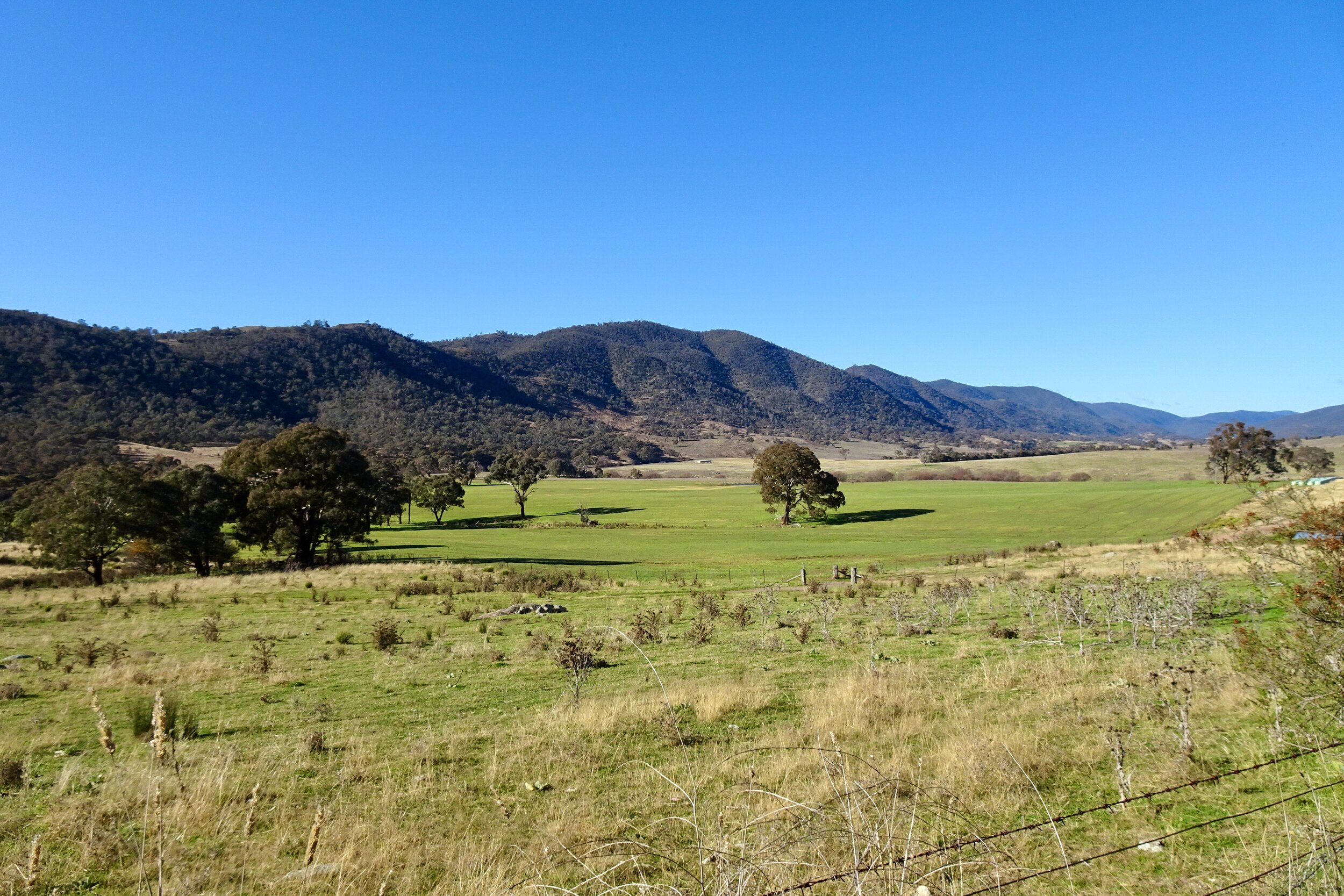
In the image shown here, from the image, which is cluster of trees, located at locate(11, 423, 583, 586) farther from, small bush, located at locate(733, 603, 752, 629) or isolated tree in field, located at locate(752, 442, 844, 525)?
isolated tree in field, located at locate(752, 442, 844, 525)

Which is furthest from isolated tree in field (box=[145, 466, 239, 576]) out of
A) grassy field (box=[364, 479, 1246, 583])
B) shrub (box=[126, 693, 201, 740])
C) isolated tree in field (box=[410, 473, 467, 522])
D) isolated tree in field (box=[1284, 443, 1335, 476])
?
isolated tree in field (box=[1284, 443, 1335, 476])

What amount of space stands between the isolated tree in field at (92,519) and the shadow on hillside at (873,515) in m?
61.5

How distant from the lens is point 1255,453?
96438 mm

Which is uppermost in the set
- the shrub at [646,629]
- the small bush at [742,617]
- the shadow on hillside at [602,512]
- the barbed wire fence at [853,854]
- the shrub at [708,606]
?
the barbed wire fence at [853,854]

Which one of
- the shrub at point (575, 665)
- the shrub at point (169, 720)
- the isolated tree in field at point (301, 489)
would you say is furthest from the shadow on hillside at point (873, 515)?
the shrub at point (169, 720)

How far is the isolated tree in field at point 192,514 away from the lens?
4194 cm

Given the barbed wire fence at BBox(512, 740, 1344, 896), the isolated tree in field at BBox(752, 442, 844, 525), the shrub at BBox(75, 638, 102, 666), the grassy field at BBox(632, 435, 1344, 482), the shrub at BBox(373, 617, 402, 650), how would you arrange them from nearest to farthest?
the barbed wire fence at BBox(512, 740, 1344, 896), the shrub at BBox(75, 638, 102, 666), the shrub at BBox(373, 617, 402, 650), the isolated tree in field at BBox(752, 442, 844, 525), the grassy field at BBox(632, 435, 1344, 482)

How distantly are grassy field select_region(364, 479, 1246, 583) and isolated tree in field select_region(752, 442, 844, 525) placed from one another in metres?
2.65

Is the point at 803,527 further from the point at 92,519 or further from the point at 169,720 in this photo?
the point at 169,720

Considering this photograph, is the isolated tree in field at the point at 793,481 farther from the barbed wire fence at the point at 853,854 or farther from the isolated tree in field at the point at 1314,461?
the barbed wire fence at the point at 853,854

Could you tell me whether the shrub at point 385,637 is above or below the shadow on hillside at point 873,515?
above


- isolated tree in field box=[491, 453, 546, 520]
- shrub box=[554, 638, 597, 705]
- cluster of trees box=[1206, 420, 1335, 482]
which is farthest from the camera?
isolated tree in field box=[491, 453, 546, 520]

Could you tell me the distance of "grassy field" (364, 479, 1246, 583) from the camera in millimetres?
53094

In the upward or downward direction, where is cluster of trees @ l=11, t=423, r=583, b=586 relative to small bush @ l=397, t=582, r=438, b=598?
upward
